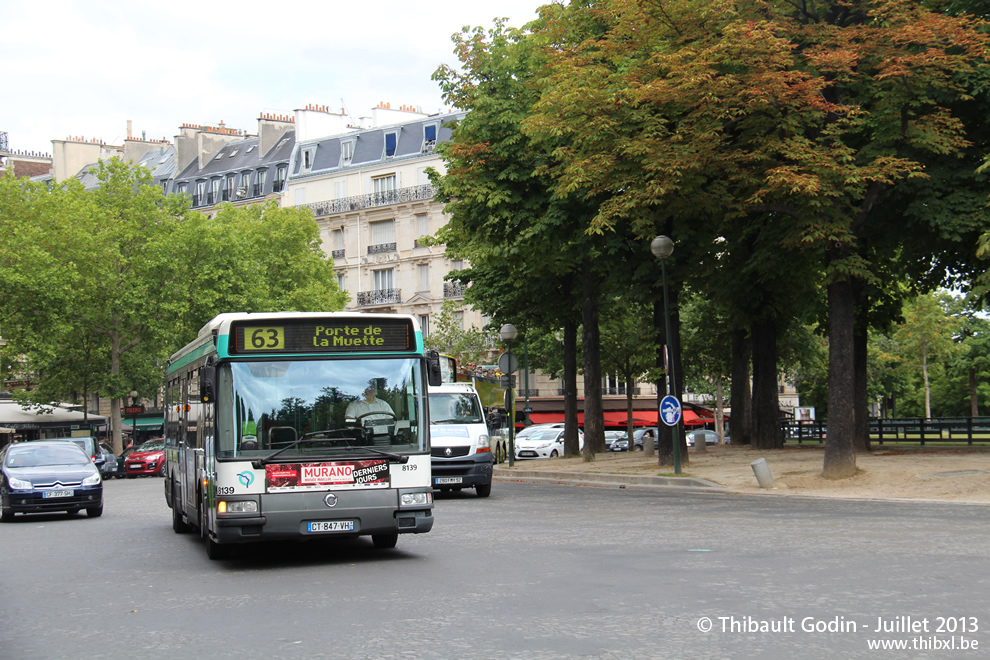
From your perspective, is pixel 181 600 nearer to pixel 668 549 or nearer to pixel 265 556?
pixel 265 556

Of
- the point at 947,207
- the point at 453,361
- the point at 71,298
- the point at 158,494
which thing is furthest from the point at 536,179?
the point at 71,298

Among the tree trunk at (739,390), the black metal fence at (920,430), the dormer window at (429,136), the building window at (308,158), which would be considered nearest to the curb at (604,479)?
the black metal fence at (920,430)

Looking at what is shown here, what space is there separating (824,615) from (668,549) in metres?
4.60

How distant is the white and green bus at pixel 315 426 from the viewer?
12.6 m

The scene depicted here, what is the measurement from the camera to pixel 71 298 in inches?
2092

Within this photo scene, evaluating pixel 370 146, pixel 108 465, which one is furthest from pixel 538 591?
pixel 370 146

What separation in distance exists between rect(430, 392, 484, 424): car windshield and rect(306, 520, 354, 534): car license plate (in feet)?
37.7

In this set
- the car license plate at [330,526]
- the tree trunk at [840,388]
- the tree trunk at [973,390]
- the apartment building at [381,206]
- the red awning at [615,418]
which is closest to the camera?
the car license plate at [330,526]

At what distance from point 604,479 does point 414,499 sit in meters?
15.0

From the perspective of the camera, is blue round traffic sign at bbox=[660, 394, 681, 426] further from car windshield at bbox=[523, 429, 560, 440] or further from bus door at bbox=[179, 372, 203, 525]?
car windshield at bbox=[523, 429, 560, 440]

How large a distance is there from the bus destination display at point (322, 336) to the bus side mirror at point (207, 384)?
1.22 ft

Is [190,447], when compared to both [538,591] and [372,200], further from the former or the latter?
[372,200]

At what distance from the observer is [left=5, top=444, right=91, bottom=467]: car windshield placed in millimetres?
22984

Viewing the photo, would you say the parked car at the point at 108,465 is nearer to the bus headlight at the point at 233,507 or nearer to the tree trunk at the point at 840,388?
the tree trunk at the point at 840,388
